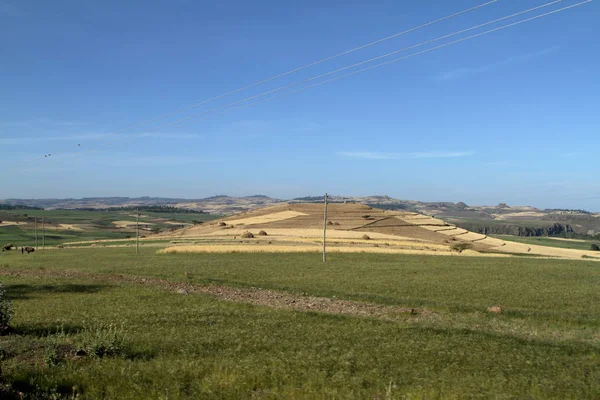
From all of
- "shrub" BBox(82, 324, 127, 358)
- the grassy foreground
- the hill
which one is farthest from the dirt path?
the hill

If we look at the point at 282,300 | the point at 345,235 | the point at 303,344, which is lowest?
the point at 345,235

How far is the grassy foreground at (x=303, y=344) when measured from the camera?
11453 millimetres

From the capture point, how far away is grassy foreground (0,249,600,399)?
11.5 meters

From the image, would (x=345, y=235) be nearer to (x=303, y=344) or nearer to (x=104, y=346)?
(x=303, y=344)

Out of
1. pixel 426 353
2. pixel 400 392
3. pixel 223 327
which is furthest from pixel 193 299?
pixel 400 392

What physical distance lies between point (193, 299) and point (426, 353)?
15.2m

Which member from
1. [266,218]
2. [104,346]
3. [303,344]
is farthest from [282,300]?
[266,218]

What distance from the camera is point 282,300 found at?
27.5 meters

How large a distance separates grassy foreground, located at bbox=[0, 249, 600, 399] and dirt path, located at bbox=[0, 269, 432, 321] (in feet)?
4.11

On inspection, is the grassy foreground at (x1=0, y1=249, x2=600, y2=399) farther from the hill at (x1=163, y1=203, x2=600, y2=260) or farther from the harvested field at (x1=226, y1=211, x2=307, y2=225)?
the harvested field at (x1=226, y1=211, x2=307, y2=225)

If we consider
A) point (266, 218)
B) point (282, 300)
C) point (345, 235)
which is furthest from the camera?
point (266, 218)

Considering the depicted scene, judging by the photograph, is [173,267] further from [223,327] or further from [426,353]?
[426,353]

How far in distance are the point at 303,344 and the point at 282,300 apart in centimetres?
1130

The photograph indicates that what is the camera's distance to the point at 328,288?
3241 centimetres
